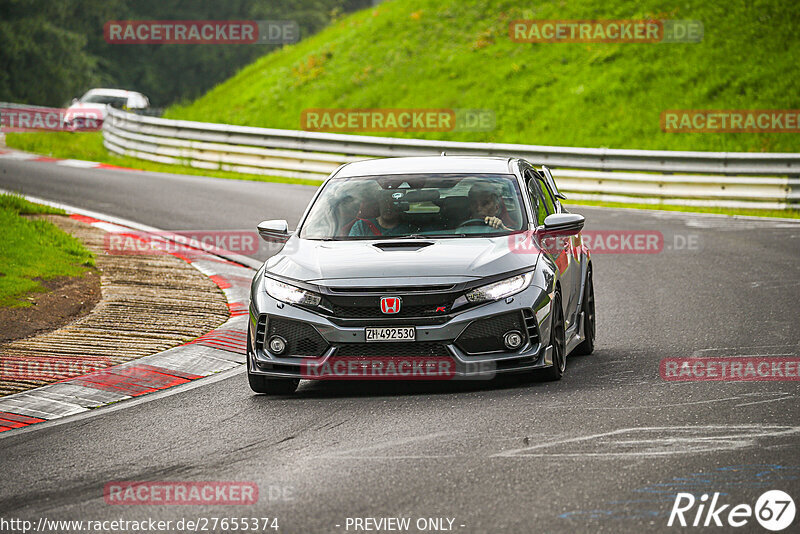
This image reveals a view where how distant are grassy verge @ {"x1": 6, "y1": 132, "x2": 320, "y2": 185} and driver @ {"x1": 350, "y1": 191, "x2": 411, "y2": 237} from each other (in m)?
17.3

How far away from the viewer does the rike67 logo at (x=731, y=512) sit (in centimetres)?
531

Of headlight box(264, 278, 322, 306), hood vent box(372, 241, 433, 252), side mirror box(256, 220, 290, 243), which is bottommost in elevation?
headlight box(264, 278, 322, 306)

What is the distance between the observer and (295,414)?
25.9ft

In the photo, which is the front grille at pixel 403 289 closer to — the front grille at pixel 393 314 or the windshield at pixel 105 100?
the front grille at pixel 393 314

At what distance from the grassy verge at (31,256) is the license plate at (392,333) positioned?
16.3 feet

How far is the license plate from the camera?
7961 millimetres

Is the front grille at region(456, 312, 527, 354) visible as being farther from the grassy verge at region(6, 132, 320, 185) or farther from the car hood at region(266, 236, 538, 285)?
the grassy verge at region(6, 132, 320, 185)

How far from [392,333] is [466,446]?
54.9 inches

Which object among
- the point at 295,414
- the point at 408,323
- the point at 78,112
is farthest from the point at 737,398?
the point at 78,112

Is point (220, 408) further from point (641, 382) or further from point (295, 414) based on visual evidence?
point (641, 382)

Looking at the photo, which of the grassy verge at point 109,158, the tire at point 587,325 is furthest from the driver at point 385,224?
the grassy verge at point 109,158

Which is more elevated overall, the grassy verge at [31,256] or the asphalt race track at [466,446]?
the grassy verge at [31,256]

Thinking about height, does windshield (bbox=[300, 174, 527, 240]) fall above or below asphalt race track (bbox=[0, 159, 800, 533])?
above

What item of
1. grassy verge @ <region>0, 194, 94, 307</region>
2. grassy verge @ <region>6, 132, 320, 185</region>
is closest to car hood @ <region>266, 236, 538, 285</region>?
grassy verge @ <region>0, 194, 94, 307</region>
